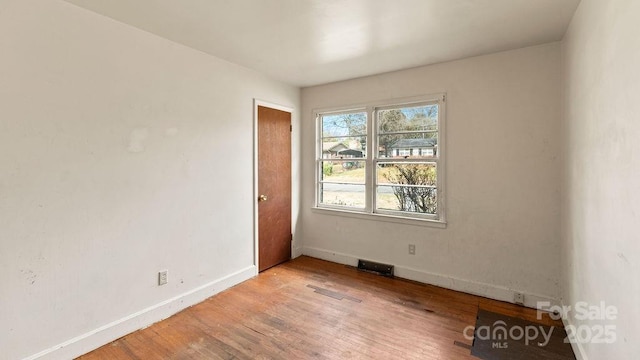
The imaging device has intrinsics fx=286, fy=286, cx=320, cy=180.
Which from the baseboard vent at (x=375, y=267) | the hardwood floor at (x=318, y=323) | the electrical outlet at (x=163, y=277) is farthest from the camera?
the baseboard vent at (x=375, y=267)

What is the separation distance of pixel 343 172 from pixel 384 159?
649 millimetres

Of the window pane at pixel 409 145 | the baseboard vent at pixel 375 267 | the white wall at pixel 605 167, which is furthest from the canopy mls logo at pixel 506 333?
the window pane at pixel 409 145

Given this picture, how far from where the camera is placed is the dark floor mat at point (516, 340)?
210 cm

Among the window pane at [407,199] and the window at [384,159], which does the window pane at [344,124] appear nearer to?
the window at [384,159]

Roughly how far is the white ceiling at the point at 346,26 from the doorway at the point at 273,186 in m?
0.86

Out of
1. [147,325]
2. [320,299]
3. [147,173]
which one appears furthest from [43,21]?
[320,299]

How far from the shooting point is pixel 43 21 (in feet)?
6.16

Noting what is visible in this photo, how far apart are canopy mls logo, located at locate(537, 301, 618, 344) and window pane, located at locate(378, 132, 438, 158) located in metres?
1.82

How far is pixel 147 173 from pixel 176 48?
1.19m

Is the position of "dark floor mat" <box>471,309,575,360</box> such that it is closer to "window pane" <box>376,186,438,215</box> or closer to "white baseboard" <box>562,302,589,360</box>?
Answer: "white baseboard" <box>562,302,589,360</box>

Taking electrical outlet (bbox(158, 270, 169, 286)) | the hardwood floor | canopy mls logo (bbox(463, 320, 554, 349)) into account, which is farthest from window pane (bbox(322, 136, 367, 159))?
electrical outlet (bbox(158, 270, 169, 286))

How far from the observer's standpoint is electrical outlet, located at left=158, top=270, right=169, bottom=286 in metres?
2.58

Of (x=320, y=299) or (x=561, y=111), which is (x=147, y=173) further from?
(x=561, y=111)

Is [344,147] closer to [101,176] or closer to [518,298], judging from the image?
[518,298]
